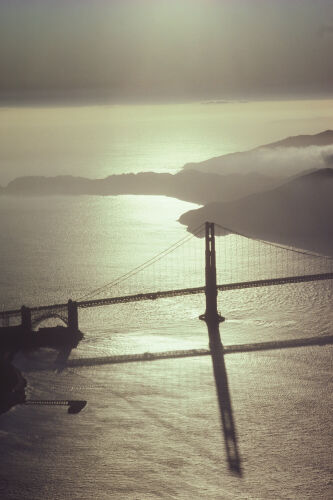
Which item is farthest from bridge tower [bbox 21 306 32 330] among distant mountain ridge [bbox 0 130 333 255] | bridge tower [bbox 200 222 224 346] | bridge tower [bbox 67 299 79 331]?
distant mountain ridge [bbox 0 130 333 255]

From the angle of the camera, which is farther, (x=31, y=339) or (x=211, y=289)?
(x=211, y=289)

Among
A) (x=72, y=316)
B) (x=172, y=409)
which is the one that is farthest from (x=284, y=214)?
(x=172, y=409)

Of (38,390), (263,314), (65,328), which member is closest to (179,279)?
(263,314)

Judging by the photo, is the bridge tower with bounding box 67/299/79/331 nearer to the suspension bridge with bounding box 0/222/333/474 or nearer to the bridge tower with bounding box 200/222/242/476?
the suspension bridge with bounding box 0/222/333/474

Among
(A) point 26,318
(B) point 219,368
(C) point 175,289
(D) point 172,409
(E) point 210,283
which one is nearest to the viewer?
(D) point 172,409

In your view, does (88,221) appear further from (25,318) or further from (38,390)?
(38,390)

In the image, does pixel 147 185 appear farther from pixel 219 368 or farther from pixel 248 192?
pixel 219 368
